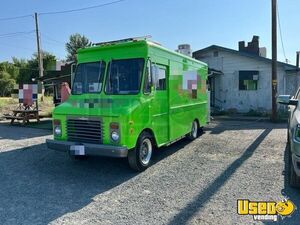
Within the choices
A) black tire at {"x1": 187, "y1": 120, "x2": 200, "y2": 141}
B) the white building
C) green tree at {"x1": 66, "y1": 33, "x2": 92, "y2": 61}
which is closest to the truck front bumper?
black tire at {"x1": 187, "y1": 120, "x2": 200, "y2": 141}

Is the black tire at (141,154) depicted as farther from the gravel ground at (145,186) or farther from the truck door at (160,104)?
the truck door at (160,104)

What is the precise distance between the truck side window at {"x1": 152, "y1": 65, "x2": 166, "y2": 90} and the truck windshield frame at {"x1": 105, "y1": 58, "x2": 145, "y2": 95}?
424 millimetres

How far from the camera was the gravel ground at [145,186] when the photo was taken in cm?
423

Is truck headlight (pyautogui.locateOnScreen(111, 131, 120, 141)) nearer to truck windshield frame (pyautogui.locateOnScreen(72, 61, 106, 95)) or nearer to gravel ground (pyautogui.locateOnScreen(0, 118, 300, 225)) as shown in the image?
gravel ground (pyautogui.locateOnScreen(0, 118, 300, 225))

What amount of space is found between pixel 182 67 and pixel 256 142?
3.35 metres

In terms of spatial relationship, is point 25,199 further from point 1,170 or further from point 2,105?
point 2,105

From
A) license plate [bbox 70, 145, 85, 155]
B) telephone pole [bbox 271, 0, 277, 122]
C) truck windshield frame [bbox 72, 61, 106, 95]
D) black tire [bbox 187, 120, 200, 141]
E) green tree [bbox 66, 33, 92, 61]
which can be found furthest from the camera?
green tree [bbox 66, 33, 92, 61]

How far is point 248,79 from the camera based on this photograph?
18.5 metres

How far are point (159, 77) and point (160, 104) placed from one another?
63cm

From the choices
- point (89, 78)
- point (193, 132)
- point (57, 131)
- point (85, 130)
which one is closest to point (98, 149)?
point (85, 130)

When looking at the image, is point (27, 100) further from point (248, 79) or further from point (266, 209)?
point (266, 209)

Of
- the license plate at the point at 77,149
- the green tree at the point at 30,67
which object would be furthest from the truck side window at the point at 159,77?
the green tree at the point at 30,67

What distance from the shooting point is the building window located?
59.9 ft

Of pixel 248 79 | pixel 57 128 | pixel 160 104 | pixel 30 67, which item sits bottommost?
pixel 57 128
